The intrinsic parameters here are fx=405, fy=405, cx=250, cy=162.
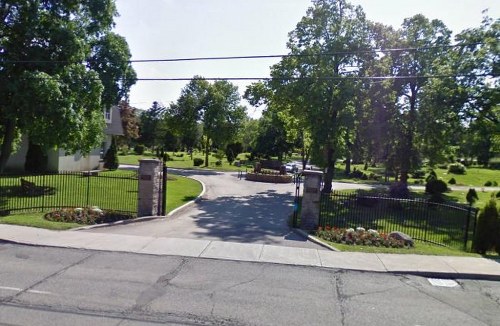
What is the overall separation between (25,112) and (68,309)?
12.7 m

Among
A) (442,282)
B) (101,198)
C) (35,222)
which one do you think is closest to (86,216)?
(35,222)

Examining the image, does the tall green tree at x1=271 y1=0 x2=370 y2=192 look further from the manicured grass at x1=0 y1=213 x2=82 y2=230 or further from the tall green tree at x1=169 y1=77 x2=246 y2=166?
the tall green tree at x1=169 y1=77 x2=246 y2=166

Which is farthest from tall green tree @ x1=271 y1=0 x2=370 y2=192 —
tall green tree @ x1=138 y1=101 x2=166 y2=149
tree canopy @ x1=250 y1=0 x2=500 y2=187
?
tall green tree @ x1=138 y1=101 x2=166 y2=149

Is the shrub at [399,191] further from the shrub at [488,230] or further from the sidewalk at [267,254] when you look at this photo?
the sidewalk at [267,254]

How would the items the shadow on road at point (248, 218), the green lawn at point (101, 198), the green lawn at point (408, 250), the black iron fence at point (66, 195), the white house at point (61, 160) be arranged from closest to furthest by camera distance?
the green lawn at point (408, 250) → the shadow on road at point (248, 218) → the green lawn at point (101, 198) → the black iron fence at point (66, 195) → the white house at point (61, 160)

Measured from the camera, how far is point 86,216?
1393cm

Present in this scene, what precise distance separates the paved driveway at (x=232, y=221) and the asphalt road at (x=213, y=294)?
2887 millimetres

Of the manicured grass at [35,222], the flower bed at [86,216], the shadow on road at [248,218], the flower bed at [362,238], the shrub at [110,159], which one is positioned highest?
the shrub at [110,159]

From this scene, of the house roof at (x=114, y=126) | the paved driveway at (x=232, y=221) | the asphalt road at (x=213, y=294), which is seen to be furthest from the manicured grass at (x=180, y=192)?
the house roof at (x=114, y=126)

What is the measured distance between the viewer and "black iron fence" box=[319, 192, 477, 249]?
15.4m

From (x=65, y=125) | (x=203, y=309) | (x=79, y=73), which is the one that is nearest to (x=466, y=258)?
(x=203, y=309)

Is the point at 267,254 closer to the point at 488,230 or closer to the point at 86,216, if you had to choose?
the point at 488,230

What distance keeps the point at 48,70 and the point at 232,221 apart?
10.7 metres

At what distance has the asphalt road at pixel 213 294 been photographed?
639 centimetres
